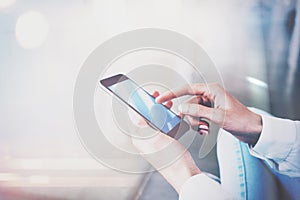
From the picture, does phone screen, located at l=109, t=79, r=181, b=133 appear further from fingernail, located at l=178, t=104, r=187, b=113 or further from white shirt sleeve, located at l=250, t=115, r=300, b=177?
white shirt sleeve, located at l=250, t=115, r=300, b=177

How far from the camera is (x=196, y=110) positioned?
3.56 feet

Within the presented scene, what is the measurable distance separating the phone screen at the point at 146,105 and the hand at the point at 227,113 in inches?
2.8

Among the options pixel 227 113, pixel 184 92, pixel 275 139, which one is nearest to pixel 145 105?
pixel 184 92

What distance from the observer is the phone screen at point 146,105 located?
1052 millimetres

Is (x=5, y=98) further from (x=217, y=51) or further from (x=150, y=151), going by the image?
(x=217, y=51)

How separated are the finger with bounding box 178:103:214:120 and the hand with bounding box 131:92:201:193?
38mm

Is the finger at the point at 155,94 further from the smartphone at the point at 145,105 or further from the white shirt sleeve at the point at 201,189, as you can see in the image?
the white shirt sleeve at the point at 201,189

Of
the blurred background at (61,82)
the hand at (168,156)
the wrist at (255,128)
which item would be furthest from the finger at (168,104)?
the wrist at (255,128)

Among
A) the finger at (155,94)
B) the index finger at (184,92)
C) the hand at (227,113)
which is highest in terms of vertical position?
the finger at (155,94)

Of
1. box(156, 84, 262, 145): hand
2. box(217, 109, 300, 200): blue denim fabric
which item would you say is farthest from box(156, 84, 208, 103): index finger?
box(217, 109, 300, 200): blue denim fabric

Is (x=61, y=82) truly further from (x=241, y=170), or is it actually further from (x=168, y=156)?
(x=241, y=170)

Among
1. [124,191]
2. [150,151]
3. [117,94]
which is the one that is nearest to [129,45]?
[117,94]

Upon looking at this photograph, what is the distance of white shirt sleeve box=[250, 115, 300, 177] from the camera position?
112 cm

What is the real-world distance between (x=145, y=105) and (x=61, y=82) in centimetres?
23
